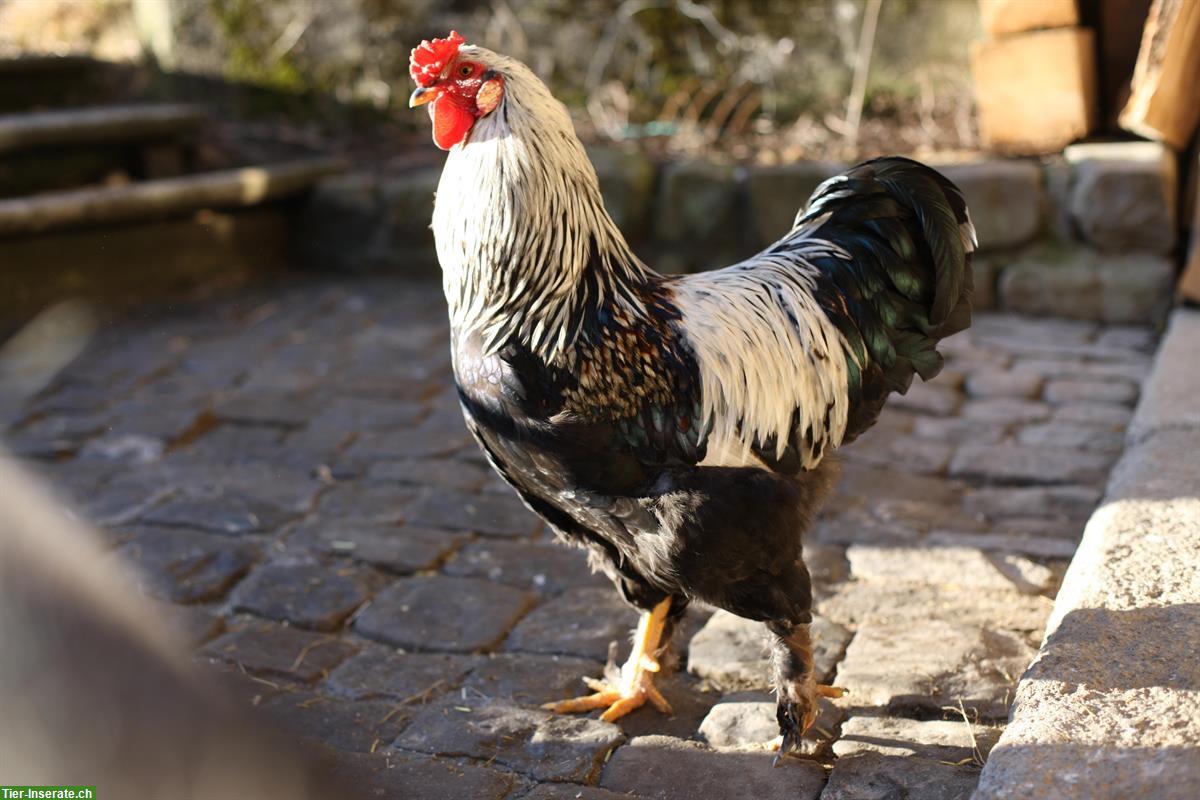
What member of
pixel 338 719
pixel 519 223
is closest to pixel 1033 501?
pixel 519 223

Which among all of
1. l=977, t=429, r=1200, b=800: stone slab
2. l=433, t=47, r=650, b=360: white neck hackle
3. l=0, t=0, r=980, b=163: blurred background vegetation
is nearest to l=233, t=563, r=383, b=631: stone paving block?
l=433, t=47, r=650, b=360: white neck hackle

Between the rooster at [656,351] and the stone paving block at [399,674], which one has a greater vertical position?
the rooster at [656,351]

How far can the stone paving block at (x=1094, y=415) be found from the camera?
4.83 m

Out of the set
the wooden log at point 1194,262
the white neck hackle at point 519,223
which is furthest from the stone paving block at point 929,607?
the wooden log at point 1194,262

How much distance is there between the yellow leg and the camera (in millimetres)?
3125

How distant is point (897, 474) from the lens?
14.9 feet

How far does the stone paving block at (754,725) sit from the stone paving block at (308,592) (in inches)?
50.4

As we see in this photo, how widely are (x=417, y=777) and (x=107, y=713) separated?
1.40 meters

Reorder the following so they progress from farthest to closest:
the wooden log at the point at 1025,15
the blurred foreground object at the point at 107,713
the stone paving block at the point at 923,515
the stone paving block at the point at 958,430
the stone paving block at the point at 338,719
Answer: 1. the wooden log at the point at 1025,15
2. the stone paving block at the point at 958,430
3. the stone paving block at the point at 923,515
4. the stone paving block at the point at 338,719
5. the blurred foreground object at the point at 107,713

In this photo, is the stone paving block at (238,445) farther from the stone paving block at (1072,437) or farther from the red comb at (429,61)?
the stone paving block at (1072,437)

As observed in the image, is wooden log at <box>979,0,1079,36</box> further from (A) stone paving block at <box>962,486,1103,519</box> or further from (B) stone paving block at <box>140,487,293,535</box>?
(B) stone paving block at <box>140,487,293,535</box>

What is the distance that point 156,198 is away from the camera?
6848 mm

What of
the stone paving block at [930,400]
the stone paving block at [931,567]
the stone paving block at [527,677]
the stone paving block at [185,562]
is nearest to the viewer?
the stone paving block at [527,677]

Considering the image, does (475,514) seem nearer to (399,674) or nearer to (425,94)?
(399,674)
